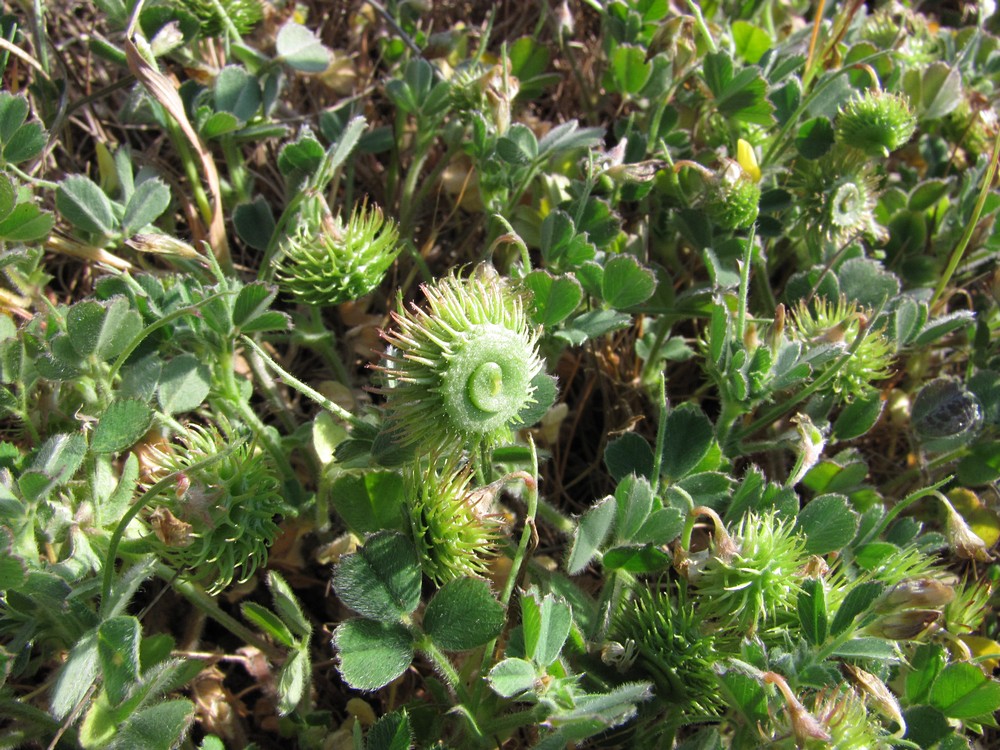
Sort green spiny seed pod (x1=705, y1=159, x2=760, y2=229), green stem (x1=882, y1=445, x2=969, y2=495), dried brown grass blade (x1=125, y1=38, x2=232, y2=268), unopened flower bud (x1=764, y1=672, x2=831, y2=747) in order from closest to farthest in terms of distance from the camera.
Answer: unopened flower bud (x1=764, y1=672, x2=831, y2=747) < dried brown grass blade (x1=125, y1=38, x2=232, y2=268) < green spiny seed pod (x1=705, y1=159, x2=760, y2=229) < green stem (x1=882, y1=445, x2=969, y2=495)

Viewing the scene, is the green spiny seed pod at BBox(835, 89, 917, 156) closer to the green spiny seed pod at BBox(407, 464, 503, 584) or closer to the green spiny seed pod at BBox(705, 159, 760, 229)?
the green spiny seed pod at BBox(705, 159, 760, 229)

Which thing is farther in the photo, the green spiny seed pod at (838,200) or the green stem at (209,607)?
the green spiny seed pod at (838,200)

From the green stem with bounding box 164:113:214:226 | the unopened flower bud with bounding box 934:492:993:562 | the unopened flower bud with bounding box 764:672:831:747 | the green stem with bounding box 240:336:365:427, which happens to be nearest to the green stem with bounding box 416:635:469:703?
the green stem with bounding box 240:336:365:427

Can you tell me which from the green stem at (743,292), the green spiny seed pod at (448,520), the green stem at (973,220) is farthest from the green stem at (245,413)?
the green stem at (973,220)

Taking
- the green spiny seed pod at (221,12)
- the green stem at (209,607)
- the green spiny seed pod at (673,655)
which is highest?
the green spiny seed pod at (221,12)

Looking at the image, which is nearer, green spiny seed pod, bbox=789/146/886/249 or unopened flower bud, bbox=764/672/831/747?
unopened flower bud, bbox=764/672/831/747

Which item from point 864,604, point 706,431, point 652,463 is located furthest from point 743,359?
point 864,604

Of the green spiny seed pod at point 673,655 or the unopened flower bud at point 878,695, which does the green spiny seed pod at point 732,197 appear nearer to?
the green spiny seed pod at point 673,655
